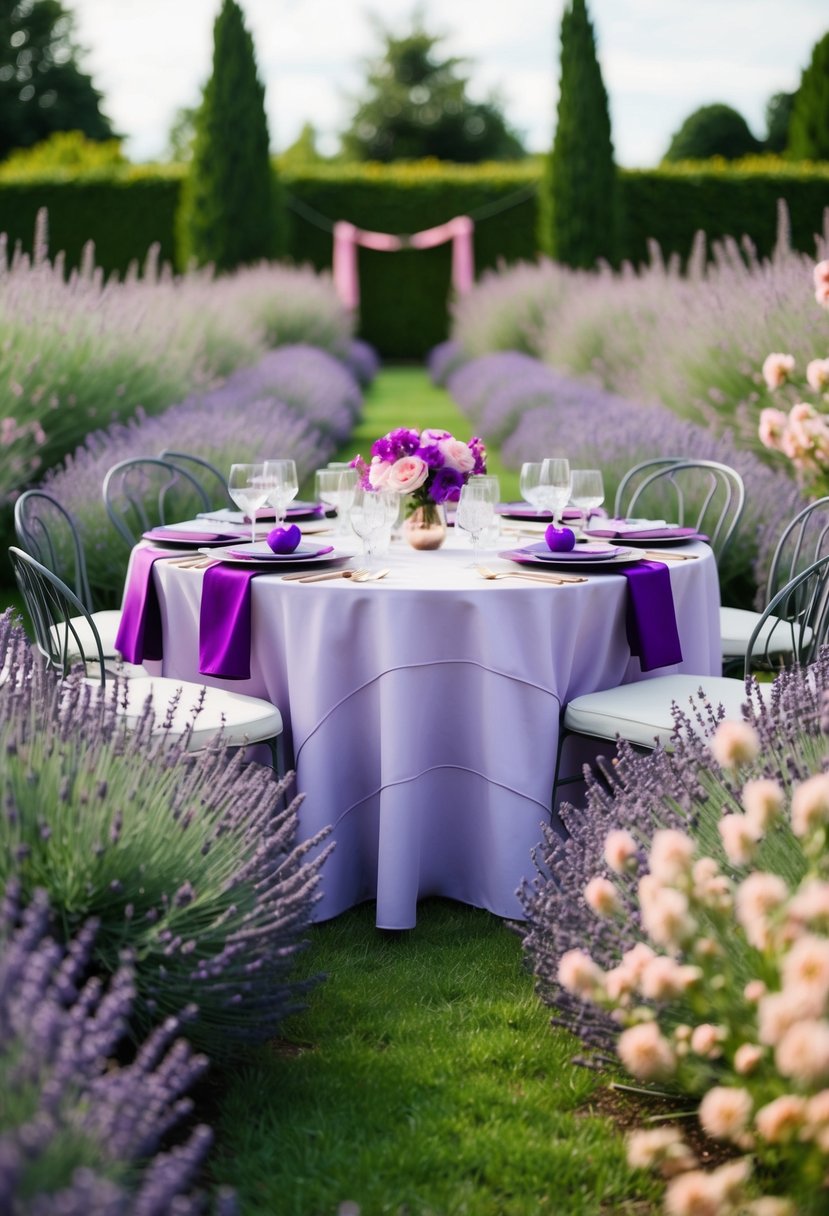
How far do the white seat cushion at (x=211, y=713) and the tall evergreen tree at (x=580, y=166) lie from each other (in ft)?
48.2

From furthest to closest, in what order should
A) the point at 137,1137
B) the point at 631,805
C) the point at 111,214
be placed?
the point at 111,214 → the point at 631,805 → the point at 137,1137

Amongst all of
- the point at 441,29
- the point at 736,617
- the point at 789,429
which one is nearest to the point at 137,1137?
the point at 789,429

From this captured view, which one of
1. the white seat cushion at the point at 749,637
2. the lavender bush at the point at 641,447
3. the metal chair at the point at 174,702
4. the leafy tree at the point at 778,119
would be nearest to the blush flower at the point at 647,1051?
the metal chair at the point at 174,702

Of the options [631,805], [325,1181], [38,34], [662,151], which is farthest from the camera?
[38,34]

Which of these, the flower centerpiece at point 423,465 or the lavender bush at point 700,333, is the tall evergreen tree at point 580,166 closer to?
the lavender bush at point 700,333

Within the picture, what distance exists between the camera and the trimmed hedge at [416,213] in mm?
20359

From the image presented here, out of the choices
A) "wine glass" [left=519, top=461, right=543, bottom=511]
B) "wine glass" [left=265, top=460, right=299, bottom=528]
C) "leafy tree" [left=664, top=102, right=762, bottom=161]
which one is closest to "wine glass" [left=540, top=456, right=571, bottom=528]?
"wine glass" [left=519, top=461, right=543, bottom=511]

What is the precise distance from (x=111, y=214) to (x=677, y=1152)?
68.6 feet

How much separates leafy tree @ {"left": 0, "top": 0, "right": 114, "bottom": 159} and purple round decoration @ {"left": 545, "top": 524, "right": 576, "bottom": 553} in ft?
115

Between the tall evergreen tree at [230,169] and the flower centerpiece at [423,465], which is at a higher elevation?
the tall evergreen tree at [230,169]

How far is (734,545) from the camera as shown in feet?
16.7

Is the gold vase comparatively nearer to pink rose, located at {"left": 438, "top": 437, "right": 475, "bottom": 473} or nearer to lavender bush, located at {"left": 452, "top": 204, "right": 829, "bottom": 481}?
pink rose, located at {"left": 438, "top": 437, "right": 475, "bottom": 473}

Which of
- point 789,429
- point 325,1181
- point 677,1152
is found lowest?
point 325,1181

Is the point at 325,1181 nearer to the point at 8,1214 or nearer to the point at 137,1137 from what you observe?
the point at 137,1137
